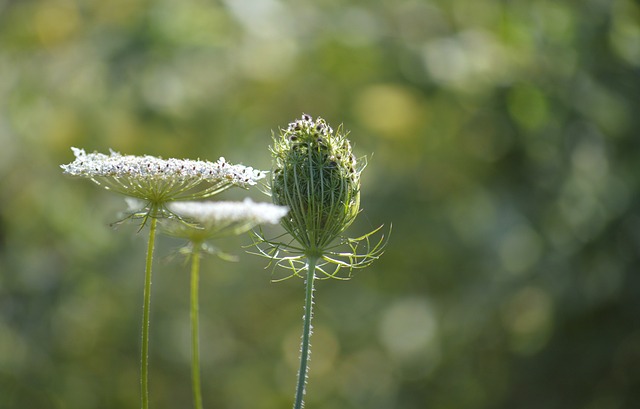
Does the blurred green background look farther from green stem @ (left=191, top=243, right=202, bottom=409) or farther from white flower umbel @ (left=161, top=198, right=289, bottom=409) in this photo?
green stem @ (left=191, top=243, right=202, bottom=409)

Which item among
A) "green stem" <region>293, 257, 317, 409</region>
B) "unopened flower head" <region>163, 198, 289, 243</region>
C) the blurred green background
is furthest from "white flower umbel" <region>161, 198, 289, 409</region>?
the blurred green background

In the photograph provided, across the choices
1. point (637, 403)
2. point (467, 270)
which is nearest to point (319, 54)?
point (467, 270)

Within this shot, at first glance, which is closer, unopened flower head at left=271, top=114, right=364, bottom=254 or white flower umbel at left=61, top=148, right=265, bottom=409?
white flower umbel at left=61, top=148, right=265, bottom=409

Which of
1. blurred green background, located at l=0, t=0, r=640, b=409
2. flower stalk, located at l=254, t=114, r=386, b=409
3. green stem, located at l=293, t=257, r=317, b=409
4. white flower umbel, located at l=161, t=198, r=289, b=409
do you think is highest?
blurred green background, located at l=0, t=0, r=640, b=409

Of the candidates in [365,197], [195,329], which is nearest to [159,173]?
[195,329]

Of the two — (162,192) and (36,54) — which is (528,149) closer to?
(36,54)


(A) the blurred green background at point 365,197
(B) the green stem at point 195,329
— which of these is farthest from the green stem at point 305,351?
(A) the blurred green background at point 365,197

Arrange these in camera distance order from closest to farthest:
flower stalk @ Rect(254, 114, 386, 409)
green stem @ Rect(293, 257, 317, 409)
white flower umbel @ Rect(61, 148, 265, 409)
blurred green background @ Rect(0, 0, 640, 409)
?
green stem @ Rect(293, 257, 317, 409)
white flower umbel @ Rect(61, 148, 265, 409)
flower stalk @ Rect(254, 114, 386, 409)
blurred green background @ Rect(0, 0, 640, 409)
